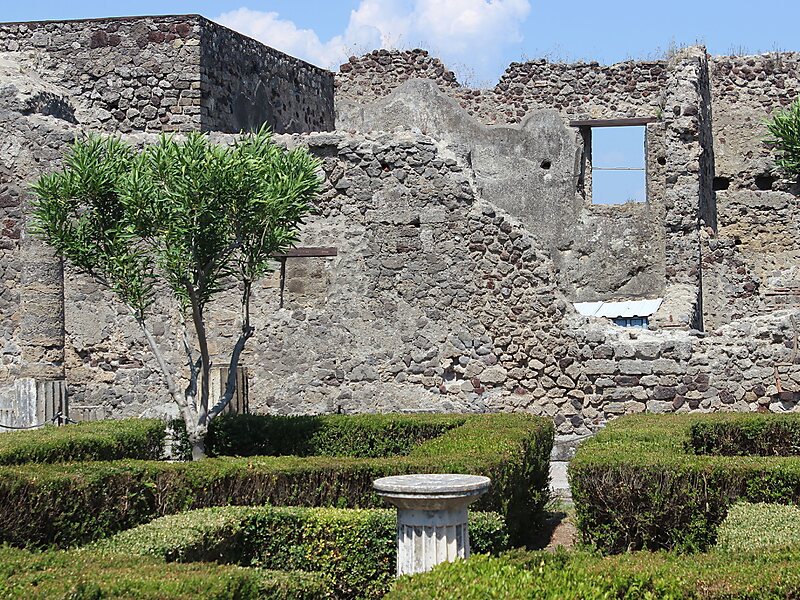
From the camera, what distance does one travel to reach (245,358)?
13.8 meters

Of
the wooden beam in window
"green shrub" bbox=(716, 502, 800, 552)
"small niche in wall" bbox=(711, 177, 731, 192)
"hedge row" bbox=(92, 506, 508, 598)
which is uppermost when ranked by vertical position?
the wooden beam in window

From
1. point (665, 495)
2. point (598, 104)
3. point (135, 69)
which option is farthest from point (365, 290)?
point (598, 104)

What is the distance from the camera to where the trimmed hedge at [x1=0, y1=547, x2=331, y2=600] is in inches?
207

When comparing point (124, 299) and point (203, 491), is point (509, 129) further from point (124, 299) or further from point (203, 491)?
point (203, 491)

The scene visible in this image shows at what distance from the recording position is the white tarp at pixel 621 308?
1919 cm

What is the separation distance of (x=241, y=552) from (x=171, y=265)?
11.2 feet

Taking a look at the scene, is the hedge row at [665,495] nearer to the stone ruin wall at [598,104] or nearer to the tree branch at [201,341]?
the tree branch at [201,341]

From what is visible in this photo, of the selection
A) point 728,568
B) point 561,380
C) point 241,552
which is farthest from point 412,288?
point 728,568

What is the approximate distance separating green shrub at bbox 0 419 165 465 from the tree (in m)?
0.49

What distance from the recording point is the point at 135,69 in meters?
15.8

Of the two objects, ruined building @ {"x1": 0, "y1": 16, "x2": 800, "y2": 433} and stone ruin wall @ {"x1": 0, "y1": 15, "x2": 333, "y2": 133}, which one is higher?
stone ruin wall @ {"x1": 0, "y1": 15, "x2": 333, "y2": 133}

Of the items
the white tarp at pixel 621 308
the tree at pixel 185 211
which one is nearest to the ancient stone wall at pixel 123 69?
the tree at pixel 185 211

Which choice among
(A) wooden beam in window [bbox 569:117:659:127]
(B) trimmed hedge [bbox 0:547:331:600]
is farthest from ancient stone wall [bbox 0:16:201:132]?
(B) trimmed hedge [bbox 0:547:331:600]

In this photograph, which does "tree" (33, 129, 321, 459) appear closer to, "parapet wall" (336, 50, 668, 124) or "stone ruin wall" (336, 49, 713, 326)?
"stone ruin wall" (336, 49, 713, 326)
